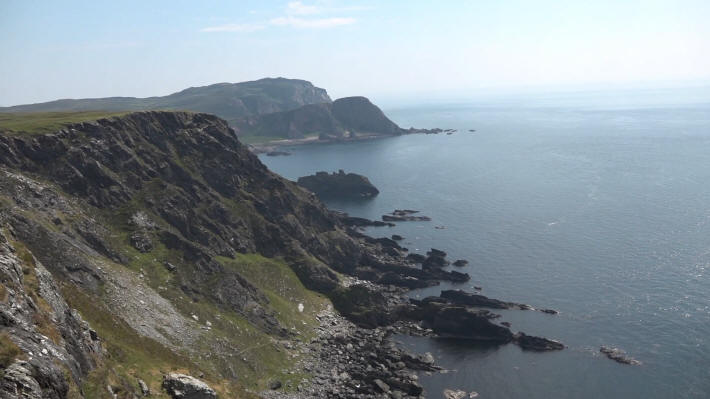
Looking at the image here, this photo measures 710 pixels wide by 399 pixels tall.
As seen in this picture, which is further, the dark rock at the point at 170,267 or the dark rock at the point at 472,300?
the dark rock at the point at 472,300

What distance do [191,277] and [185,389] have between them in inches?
1834

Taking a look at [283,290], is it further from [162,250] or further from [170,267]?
[162,250]

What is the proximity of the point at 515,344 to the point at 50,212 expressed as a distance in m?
82.0

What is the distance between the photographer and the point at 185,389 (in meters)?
41.5

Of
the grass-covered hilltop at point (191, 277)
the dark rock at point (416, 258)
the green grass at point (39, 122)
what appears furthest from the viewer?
the dark rock at point (416, 258)

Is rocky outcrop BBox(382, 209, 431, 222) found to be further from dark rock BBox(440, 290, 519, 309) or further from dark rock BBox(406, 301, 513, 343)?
dark rock BBox(406, 301, 513, 343)

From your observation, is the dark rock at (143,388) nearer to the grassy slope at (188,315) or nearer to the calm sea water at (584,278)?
the grassy slope at (188,315)

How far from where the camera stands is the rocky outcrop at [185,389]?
135 ft

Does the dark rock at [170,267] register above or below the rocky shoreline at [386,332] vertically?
above

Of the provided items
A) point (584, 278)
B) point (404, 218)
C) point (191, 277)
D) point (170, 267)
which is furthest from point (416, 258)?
point (170, 267)

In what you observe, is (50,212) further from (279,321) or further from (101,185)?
(279,321)

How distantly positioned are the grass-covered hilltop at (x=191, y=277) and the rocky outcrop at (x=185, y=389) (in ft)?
0.35

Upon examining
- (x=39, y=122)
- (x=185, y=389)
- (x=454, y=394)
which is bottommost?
(x=454, y=394)

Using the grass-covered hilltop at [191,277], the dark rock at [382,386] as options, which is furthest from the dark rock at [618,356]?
the dark rock at [382,386]
